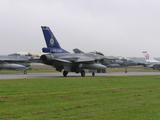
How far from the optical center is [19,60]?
35125 millimetres

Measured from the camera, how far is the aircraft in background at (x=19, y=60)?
109 ft

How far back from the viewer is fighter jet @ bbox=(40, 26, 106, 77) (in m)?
25.3

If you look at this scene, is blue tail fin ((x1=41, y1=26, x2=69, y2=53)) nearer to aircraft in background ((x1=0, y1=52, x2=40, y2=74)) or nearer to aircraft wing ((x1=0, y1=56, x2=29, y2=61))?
aircraft in background ((x1=0, y1=52, x2=40, y2=74))

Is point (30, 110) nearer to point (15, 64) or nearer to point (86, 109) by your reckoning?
point (86, 109)

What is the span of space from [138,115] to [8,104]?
452 cm

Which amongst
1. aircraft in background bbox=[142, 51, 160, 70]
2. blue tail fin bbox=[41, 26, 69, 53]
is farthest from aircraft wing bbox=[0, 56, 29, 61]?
aircraft in background bbox=[142, 51, 160, 70]

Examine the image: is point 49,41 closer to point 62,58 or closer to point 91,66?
point 62,58

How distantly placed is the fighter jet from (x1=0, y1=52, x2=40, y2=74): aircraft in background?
8.14 m

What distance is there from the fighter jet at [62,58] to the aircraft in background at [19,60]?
26.7ft

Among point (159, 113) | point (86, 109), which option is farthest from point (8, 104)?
point (159, 113)

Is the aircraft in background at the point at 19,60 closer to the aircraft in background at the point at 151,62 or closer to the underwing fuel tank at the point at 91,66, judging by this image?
the underwing fuel tank at the point at 91,66

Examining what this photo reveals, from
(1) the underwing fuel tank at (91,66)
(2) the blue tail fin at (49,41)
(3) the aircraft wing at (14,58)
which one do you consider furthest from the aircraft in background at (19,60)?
(1) the underwing fuel tank at (91,66)

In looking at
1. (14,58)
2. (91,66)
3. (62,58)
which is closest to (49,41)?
(62,58)

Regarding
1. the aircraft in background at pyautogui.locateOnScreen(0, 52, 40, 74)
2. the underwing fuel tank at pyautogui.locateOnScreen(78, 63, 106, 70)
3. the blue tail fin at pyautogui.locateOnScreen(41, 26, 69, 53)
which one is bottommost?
the underwing fuel tank at pyautogui.locateOnScreen(78, 63, 106, 70)
